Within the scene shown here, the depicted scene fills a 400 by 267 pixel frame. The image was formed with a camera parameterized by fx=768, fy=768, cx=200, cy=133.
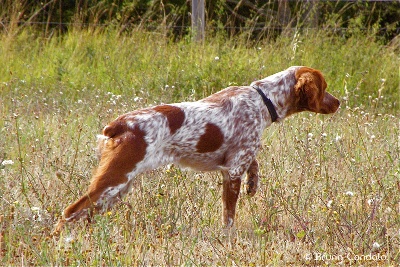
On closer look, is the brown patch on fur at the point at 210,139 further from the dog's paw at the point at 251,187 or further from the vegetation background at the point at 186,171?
the dog's paw at the point at 251,187

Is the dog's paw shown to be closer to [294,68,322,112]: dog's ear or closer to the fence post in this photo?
[294,68,322,112]: dog's ear

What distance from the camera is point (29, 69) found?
28.5 ft

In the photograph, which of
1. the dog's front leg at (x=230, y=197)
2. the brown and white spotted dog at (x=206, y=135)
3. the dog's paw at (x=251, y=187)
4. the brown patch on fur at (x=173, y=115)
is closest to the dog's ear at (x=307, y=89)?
the brown and white spotted dog at (x=206, y=135)

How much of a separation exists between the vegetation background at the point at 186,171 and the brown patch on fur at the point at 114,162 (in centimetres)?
13

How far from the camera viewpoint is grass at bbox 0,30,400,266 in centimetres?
391

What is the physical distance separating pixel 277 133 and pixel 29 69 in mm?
3418

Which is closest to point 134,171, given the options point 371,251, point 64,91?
point 371,251

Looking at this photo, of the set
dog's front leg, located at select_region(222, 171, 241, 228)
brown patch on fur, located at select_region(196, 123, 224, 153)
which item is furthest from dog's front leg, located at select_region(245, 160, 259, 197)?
brown patch on fur, located at select_region(196, 123, 224, 153)

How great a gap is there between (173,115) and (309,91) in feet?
3.30

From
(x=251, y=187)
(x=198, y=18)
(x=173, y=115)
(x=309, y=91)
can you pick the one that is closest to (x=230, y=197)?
(x=251, y=187)

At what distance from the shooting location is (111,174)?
13.7ft

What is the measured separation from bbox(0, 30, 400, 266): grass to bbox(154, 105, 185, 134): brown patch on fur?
0.32m

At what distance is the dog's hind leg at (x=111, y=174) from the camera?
4.16 metres

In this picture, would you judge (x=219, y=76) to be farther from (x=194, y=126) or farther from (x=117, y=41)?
(x=194, y=126)
